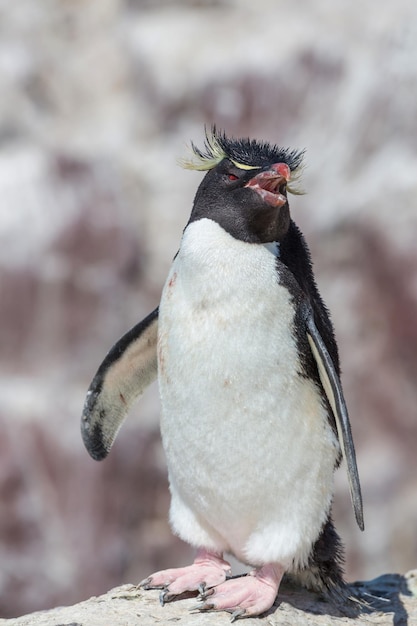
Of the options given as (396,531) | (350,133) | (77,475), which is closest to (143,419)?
(77,475)

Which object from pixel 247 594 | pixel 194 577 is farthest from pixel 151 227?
pixel 247 594

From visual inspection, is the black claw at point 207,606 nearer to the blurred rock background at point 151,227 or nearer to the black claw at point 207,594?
the black claw at point 207,594

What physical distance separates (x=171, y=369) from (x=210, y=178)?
0.41 metres

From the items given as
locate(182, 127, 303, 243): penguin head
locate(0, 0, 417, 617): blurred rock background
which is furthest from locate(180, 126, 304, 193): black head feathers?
locate(0, 0, 417, 617): blurred rock background

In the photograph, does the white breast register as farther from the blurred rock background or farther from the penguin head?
the blurred rock background

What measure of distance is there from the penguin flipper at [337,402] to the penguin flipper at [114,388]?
18.9 inches

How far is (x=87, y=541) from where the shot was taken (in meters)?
5.04

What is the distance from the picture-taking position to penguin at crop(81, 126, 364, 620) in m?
1.79

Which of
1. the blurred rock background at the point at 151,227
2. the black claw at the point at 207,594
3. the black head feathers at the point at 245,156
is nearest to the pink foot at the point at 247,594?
the black claw at the point at 207,594

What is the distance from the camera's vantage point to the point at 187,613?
5.84ft

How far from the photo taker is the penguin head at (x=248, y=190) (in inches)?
71.1

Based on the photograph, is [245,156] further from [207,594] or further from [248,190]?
[207,594]

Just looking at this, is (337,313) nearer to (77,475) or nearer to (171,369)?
(77,475)

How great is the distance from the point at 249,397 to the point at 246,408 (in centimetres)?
2
